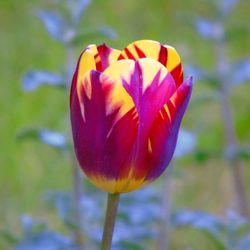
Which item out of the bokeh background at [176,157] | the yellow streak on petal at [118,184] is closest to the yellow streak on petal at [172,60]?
the yellow streak on petal at [118,184]

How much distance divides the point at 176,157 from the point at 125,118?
2.81 ft

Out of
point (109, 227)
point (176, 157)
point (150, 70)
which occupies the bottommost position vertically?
point (109, 227)

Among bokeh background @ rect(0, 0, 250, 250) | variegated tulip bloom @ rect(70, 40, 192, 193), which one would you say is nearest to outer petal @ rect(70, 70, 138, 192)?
variegated tulip bloom @ rect(70, 40, 192, 193)

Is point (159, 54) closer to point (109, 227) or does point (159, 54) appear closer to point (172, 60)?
point (172, 60)

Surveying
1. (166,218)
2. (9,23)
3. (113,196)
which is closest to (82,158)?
(113,196)

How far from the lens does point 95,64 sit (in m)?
0.82

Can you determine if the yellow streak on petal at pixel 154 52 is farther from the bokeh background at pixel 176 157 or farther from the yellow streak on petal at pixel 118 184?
the bokeh background at pixel 176 157

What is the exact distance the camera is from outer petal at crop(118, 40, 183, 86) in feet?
2.76

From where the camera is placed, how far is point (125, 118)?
2.58ft

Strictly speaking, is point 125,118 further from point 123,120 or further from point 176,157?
point 176,157

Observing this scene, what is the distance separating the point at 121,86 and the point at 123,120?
0.10 ft

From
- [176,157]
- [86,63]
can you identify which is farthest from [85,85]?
[176,157]

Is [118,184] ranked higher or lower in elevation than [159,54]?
lower

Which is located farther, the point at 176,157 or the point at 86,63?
the point at 176,157
